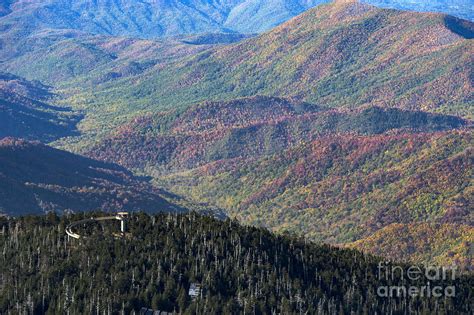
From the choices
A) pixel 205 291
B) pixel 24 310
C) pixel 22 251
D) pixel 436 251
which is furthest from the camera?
pixel 436 251

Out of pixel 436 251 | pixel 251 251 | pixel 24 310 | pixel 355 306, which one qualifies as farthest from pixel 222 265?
pixel 436 251

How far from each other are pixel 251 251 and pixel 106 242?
16.2 m

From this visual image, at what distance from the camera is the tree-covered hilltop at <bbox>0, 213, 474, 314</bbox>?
108250mm

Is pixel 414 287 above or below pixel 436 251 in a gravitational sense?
below

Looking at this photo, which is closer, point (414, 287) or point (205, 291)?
point (205, 291)

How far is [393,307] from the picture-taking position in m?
118

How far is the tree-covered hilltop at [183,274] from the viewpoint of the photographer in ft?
355

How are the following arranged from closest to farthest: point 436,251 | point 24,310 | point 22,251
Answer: point 24,310, point 22,251, point 436,251

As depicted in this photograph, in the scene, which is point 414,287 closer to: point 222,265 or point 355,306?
point 355,306

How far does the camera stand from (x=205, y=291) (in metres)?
112

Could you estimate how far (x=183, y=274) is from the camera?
378 feet

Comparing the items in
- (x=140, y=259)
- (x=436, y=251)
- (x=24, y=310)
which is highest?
(x=436, y=251)

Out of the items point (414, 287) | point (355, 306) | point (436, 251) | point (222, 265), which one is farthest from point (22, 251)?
point (436, 251)

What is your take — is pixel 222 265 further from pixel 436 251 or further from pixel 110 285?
pixel 436 251
